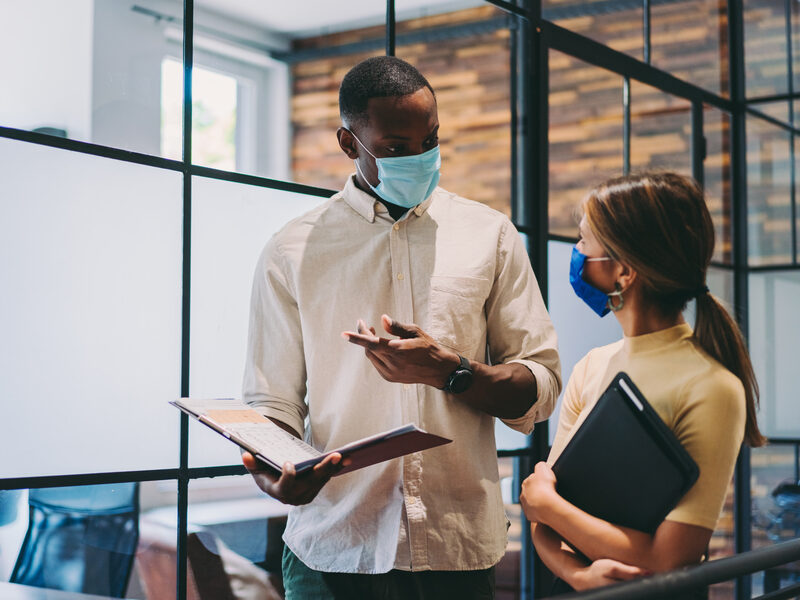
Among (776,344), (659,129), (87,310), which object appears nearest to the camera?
(87,310)

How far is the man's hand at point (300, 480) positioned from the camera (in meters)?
1.32

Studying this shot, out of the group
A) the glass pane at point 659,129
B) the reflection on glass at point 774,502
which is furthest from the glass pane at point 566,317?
the reflection on glass at point 774,502

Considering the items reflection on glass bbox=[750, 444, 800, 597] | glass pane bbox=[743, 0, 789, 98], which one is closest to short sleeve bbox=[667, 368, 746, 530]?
reflection on glass bbox=[750, 444, 800, 597]

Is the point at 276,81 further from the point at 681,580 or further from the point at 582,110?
the point at 681,580

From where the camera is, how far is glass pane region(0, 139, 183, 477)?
1.73 m

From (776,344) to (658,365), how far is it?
12.2ft

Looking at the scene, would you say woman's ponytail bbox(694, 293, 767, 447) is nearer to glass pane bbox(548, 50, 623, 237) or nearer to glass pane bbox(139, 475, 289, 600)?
glass pane bbox(139, 475, 289, 600)

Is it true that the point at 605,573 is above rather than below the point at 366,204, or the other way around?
below

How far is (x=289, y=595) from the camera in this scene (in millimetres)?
1662

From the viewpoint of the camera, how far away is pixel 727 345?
1186 millimetres

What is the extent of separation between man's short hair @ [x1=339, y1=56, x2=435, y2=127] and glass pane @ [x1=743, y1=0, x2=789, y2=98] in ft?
11.2

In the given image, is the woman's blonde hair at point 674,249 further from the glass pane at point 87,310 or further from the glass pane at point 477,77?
the glass pane at point 477,77

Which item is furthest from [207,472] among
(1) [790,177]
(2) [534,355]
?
(1) [790,177]

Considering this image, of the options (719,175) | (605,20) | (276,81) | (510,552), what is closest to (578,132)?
(605,20)
